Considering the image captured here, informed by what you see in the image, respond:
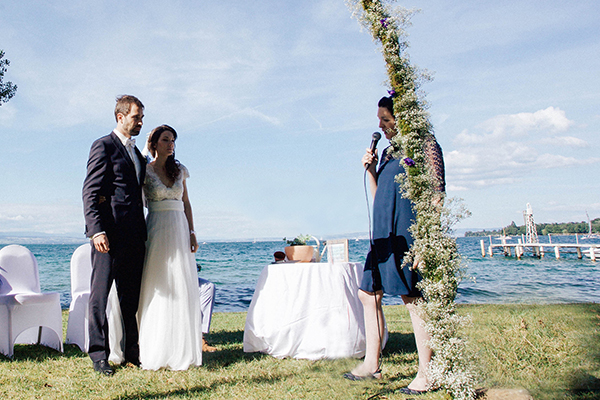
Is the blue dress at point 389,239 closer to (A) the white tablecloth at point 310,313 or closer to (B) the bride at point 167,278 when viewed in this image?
(A) the white tablecloth at point 310,313

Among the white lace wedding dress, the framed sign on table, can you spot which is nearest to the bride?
the white lace wedding dress

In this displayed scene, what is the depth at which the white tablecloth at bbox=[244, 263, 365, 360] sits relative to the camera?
3.59 metres

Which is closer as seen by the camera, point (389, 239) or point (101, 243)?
point (389, 239)

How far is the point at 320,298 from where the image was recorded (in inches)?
144

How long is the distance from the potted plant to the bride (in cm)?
92

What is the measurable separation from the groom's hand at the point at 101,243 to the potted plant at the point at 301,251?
1601 mm

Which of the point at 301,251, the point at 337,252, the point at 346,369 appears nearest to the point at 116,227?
the point at 301,251

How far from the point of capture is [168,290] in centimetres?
343

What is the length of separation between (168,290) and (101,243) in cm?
65

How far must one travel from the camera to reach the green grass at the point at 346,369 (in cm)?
140

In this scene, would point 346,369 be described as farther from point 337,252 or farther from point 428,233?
point 337,252

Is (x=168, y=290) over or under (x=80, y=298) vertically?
over

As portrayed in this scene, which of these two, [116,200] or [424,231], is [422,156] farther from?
[116,200]

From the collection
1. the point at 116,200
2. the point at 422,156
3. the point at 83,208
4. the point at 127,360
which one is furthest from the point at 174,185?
the point at 422,156
